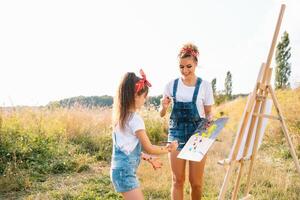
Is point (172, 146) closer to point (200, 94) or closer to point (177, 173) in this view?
point (177, 173)

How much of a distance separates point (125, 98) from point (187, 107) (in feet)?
2.40

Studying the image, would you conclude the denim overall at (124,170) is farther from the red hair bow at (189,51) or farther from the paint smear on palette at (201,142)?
the red hair bow at (189,51)

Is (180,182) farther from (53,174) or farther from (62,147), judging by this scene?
(62,147)

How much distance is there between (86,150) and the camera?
827 cm

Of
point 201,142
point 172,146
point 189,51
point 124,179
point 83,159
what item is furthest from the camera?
point 83,159

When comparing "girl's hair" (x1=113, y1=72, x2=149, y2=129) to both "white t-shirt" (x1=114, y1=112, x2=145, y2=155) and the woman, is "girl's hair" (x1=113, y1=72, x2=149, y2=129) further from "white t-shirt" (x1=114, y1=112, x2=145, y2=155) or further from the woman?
the woman

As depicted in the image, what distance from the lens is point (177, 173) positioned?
399 centimetres

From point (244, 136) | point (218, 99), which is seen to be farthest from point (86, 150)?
point (218, 99)

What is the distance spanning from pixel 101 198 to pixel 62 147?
2504mm

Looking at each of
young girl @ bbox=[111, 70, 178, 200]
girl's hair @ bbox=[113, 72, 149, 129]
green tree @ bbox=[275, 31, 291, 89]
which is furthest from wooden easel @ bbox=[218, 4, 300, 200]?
green tree @ bbox=[275, 31, 291, 89]

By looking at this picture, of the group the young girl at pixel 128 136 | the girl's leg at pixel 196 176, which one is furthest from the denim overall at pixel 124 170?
the girl's leg at pixel 196 176

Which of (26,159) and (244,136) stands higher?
(244,136)

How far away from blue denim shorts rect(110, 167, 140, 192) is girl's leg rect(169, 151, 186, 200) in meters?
0.65

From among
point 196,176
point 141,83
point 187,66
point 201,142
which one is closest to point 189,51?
point 187,66
